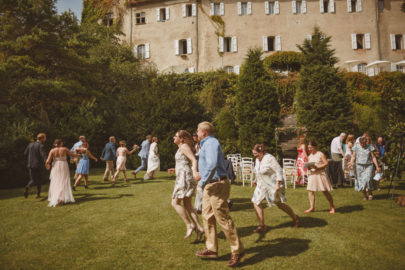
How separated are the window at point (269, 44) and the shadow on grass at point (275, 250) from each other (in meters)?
28.3

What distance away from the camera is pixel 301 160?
11.1 metres

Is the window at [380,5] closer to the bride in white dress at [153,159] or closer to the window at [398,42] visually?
the window at [398,42]

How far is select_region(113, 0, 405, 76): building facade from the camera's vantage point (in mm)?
30938

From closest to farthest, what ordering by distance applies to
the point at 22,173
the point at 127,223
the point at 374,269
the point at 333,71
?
the point at 374,269 → the point at 127,223 → the point at 22,173 → the point at 333,71

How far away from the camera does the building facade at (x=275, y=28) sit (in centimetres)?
3094

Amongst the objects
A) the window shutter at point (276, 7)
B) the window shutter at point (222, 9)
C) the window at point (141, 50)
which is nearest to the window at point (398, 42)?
the window shutter at point (276, 7)

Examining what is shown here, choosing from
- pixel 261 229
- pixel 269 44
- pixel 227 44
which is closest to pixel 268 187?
pixel 261 229

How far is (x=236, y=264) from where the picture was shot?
4230 mm

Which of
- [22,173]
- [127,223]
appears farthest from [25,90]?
[127,223]

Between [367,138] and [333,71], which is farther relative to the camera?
[333,71]

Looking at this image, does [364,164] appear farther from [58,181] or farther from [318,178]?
[58,181]

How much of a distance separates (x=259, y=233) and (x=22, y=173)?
40.8 feet

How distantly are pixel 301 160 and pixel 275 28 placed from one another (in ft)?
78.8

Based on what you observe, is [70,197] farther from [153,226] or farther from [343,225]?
[343,225]
